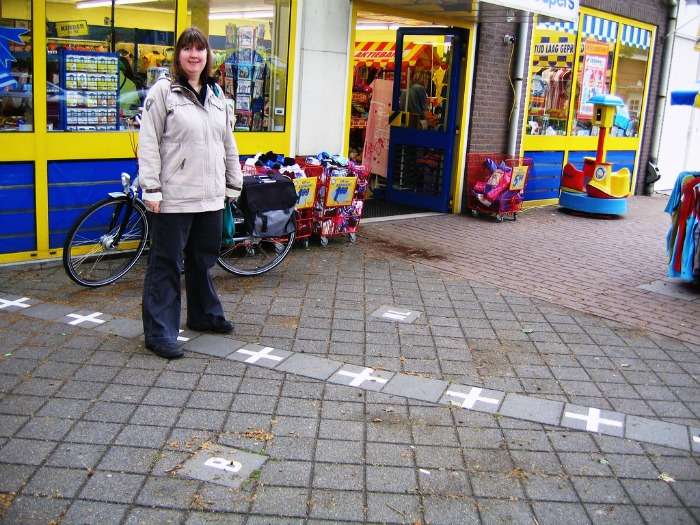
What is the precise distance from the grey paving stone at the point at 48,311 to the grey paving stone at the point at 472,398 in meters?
2.76

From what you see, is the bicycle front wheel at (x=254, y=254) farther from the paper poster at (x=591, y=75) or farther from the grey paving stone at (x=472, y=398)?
the paper poster at (x=591, y=75)

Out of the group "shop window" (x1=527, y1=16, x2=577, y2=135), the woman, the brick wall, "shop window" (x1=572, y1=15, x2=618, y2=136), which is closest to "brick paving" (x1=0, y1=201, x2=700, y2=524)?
the woman

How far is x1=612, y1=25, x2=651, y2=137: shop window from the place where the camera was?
43.9 ft

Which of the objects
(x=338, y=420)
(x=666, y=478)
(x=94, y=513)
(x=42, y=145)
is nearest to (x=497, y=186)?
(x=42, y=145)

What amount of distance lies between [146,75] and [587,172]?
7075 millimetres

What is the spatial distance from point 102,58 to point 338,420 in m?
4.32

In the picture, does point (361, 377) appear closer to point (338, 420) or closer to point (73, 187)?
point (338, 420)

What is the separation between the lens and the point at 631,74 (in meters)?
13.8

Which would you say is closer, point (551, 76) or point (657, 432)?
point (657, 432)

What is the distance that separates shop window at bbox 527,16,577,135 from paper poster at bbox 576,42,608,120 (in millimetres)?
433

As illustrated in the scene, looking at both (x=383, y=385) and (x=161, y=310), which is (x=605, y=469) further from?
(x=161, y=310)

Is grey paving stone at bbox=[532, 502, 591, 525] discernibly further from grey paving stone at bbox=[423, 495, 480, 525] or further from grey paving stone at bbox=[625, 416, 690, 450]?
grey paving stone at bbox=[625, 416, 690, 450]

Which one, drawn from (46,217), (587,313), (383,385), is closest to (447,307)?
(587,313)

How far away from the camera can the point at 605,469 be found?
377 cm
